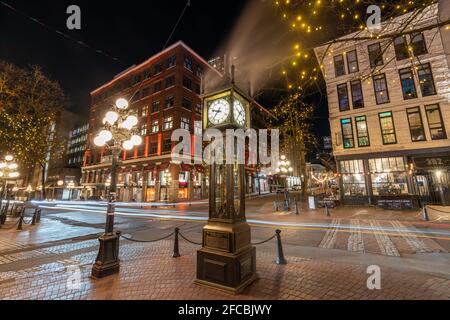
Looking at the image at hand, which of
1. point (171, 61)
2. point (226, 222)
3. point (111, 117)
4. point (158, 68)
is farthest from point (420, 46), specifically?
point (158, 68)

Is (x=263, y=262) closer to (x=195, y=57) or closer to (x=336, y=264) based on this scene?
(x=336, y=264)

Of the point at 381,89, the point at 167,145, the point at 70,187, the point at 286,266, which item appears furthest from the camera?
the point at 70,187

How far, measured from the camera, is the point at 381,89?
59.5 ft

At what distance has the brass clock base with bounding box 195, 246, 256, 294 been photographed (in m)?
3.98

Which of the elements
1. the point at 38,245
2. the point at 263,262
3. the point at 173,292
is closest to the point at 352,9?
the point at 263,262

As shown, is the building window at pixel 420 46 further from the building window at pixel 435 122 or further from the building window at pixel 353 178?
the building window at pixel 353 178

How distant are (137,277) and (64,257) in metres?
3.69

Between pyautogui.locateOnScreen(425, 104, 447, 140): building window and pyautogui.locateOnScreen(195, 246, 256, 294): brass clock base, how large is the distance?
65.3ft

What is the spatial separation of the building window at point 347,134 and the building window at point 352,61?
4.79 metres

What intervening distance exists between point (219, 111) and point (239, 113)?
0.50 metres

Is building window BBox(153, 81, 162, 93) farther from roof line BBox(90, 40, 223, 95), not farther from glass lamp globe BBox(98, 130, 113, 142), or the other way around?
glass lamp globe BBox(98, 130, 113, 142)

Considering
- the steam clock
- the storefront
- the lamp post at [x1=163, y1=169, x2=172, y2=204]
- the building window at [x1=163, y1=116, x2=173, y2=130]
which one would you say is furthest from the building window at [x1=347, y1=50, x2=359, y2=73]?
the lamp post at [x1=163, y1=169, x2=172, y2=204]

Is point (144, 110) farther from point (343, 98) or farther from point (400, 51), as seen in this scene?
point (400, 51)

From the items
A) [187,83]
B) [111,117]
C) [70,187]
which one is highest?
[187,83]
